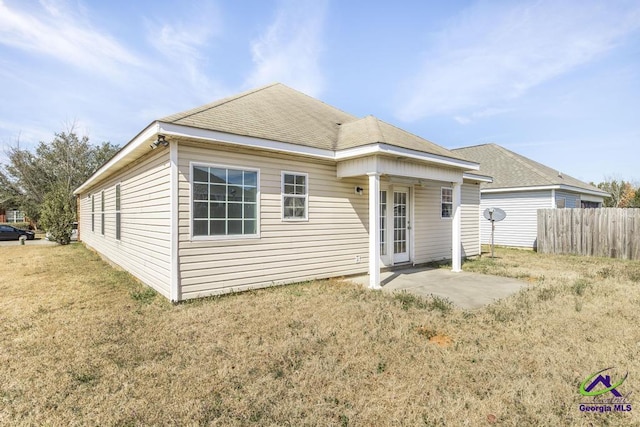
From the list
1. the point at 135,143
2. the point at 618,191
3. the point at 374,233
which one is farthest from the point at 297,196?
the point at 618,191

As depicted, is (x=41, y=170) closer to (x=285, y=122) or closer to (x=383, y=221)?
(x=285, y=122)

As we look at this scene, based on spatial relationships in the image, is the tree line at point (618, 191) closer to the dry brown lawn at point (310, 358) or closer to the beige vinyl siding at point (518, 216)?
the beige vinyl siding at point (518, 216)

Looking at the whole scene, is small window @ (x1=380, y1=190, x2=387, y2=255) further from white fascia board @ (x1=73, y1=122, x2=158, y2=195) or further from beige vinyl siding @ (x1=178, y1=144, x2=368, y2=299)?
white fascia board @ (x1=73, y1=122, x2=158, y2=195)

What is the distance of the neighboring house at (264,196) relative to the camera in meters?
5.64

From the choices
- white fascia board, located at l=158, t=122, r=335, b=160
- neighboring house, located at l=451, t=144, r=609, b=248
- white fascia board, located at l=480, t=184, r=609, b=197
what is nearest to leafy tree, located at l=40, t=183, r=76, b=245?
white fascia board, located at l=158, t=122, r=335, b=160

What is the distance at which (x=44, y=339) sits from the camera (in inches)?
158

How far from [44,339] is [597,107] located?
1583 cm

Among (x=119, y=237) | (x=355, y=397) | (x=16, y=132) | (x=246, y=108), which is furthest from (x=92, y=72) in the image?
(x=16, y=132)

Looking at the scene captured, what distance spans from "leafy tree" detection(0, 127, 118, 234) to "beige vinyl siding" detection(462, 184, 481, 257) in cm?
3372

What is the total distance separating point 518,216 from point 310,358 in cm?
1478

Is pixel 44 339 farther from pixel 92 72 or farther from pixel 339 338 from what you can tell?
pixel 92 72

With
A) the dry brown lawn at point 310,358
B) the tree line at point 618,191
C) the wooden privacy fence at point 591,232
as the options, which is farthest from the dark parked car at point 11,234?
the tree line at point 618,191

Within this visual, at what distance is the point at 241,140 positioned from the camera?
5.93 metres

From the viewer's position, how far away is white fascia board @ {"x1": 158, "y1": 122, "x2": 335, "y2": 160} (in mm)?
5262
